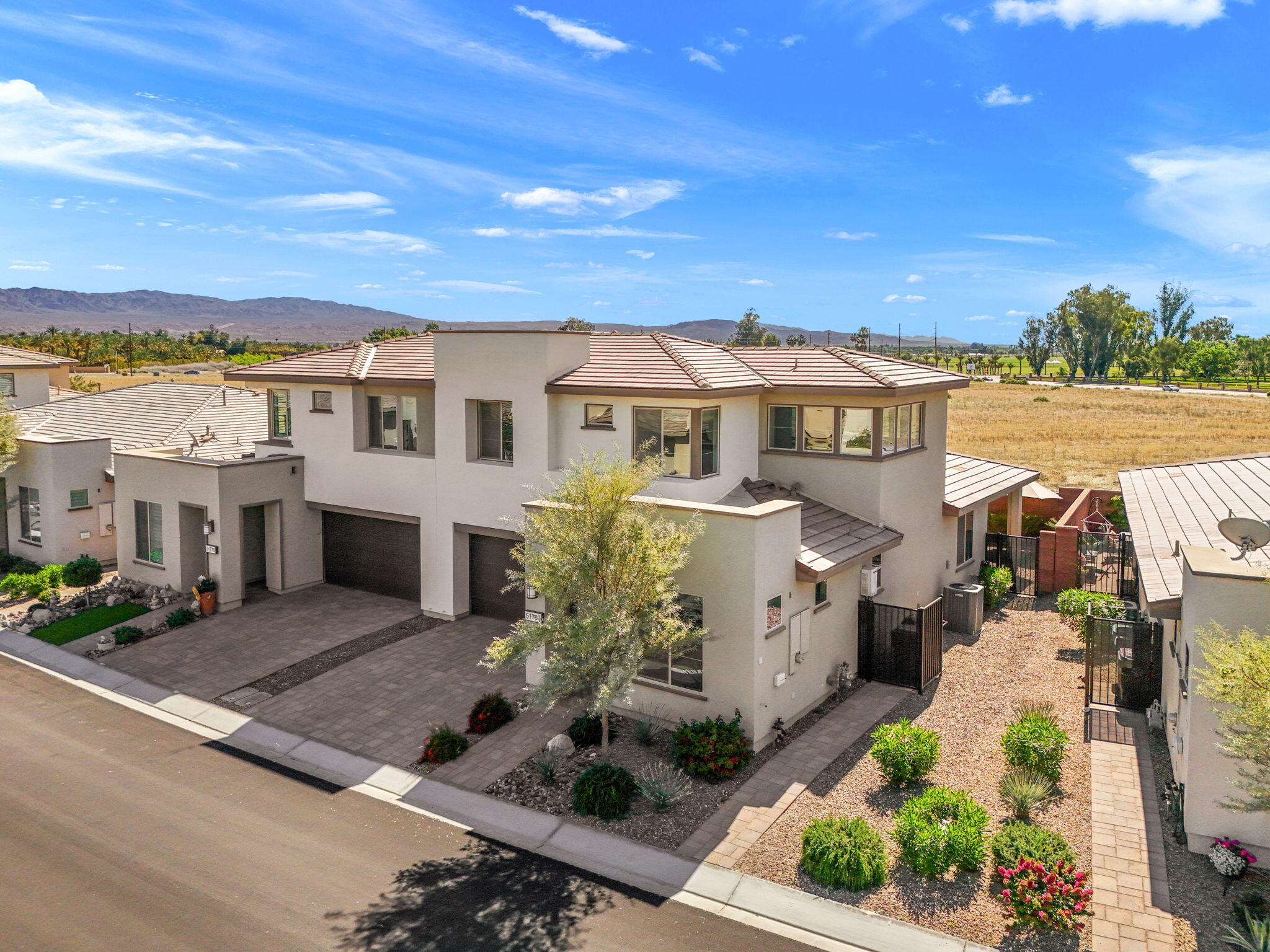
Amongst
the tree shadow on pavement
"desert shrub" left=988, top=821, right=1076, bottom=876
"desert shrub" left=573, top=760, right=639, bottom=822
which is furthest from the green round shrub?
"desert shrub" left=988, top=821, right=1076, bottom=876

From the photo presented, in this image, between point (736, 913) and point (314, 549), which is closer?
point (736, 913)

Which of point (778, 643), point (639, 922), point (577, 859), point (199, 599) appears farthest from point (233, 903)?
point (199, 599)

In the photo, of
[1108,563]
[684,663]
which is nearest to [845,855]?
[684,663]

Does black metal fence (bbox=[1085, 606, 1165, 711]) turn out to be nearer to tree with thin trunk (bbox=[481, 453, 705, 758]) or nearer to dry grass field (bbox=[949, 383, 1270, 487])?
tree with thin trunk (bbox=[481, 453, 705, 758])

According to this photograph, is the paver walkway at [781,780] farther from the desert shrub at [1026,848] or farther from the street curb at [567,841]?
the desert shrub at [1026,848]

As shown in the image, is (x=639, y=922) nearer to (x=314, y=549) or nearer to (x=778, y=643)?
(x=778, y=643)

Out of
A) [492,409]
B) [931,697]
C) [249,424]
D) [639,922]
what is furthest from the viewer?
[249,424]

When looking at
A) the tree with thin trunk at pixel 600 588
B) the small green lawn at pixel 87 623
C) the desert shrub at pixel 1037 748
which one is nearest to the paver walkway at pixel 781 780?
the tree with thin trunk at pixel 600 588
